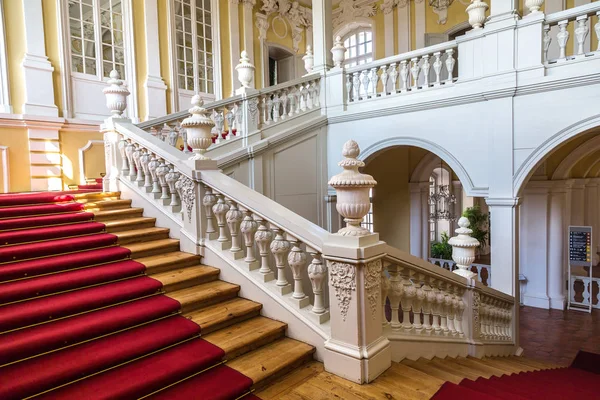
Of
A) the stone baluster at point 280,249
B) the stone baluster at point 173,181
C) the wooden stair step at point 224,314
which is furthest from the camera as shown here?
the stone baluster at point 173,181

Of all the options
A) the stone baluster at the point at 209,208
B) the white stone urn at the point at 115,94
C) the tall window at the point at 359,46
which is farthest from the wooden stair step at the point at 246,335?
the tall window at the point at 359,46

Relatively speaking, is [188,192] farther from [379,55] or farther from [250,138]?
[379,55]

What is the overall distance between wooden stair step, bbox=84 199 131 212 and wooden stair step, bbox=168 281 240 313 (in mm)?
1775

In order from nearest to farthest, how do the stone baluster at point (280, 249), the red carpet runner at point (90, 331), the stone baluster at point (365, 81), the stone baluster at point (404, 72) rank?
1. the red carpet runner at point (90, 331)
2. the stone baluster at point (280, 249)
3. the stone baluster at point (404, 72)
4. the stone baluster at point (365, 81)

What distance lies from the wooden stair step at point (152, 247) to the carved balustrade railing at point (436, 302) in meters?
2.13

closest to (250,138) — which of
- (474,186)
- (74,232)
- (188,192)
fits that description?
(188,192)

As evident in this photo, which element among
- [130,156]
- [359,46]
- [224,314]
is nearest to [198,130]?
[130,156]

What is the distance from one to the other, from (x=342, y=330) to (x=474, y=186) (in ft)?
12.6

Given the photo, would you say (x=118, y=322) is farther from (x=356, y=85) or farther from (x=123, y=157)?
(x=356, y=85)

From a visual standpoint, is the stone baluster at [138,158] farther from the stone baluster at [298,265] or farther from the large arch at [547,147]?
the large arch at [547,147]

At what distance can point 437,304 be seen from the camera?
348 cm

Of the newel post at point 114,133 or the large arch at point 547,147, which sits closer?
the large arch at point 547,147

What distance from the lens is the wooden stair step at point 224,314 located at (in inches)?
111

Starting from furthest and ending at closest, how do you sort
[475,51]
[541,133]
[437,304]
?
1. [475,51]
2. [541,133]
3. [437,304]
